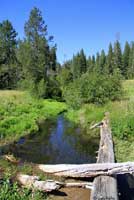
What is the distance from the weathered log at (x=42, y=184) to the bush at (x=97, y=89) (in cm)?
2055

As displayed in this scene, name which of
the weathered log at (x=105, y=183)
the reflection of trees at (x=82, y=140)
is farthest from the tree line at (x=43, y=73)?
the weathered log at (x=105, y=183)

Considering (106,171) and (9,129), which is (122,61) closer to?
(9,129)

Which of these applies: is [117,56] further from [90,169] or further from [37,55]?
[90,169]

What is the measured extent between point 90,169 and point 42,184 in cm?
172

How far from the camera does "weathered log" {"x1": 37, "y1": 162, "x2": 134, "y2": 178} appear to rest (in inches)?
392

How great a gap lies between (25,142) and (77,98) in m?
14.5

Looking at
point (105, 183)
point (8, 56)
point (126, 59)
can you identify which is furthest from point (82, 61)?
point (105, 183)

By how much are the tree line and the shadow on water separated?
305 inches

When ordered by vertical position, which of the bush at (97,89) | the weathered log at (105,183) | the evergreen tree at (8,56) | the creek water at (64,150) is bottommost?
the creek water at (64,150)

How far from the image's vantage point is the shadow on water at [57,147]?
631 inches

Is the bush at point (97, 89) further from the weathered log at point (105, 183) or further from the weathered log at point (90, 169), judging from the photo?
the weathered log at point (90, 169)

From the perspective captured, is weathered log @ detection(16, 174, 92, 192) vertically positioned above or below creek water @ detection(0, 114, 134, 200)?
above

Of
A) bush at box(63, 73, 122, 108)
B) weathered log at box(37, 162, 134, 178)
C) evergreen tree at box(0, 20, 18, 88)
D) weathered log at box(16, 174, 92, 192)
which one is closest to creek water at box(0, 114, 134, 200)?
weathered log at box(16, 174, 92, 192)

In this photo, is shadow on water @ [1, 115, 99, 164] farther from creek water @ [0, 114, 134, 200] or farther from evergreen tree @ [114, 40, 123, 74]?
evergreen tree @ [114, 40, 123, 74]
